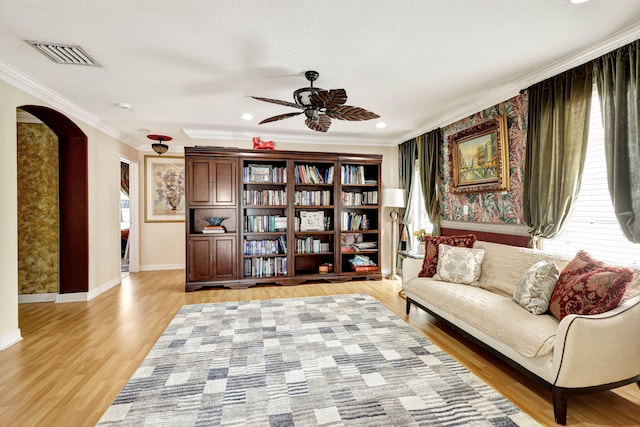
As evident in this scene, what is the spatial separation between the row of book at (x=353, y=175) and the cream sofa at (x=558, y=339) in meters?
2.96

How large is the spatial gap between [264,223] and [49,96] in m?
3.02

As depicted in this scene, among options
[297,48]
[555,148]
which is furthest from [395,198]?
[297,48]

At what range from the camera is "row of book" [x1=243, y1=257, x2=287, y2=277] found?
4.95 m

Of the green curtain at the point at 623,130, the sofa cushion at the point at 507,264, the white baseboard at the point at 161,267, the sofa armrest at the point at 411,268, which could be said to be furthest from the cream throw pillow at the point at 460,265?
the white baseboard at the point at 161,267

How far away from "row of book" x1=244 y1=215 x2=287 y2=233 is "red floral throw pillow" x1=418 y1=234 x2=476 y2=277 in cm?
241

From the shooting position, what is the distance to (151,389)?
2061mm

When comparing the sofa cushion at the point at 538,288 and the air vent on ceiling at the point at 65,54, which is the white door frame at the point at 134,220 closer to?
the air vent on ceiling at the point at 65,54

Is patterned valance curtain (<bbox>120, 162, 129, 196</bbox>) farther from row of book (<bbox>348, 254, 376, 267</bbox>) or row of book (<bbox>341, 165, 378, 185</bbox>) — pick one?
row of book (<bbox>348, 254, 376, 267</bbox>)

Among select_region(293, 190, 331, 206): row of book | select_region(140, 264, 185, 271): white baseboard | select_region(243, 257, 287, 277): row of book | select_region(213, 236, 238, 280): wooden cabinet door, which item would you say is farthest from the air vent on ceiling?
select_region(140, 264, 185, 271): white baseboard

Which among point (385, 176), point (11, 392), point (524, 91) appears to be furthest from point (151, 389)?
point (385, 176)

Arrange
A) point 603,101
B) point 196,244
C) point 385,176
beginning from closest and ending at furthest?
point 603,101 → point 196,244 → point 385,176

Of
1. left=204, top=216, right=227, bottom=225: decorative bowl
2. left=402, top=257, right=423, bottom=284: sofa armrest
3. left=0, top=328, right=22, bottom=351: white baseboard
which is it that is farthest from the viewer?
left=204, top=216, right=227, bottom=225: decorative bowl

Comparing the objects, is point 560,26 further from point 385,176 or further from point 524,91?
point 385,176

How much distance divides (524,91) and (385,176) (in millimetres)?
2891
